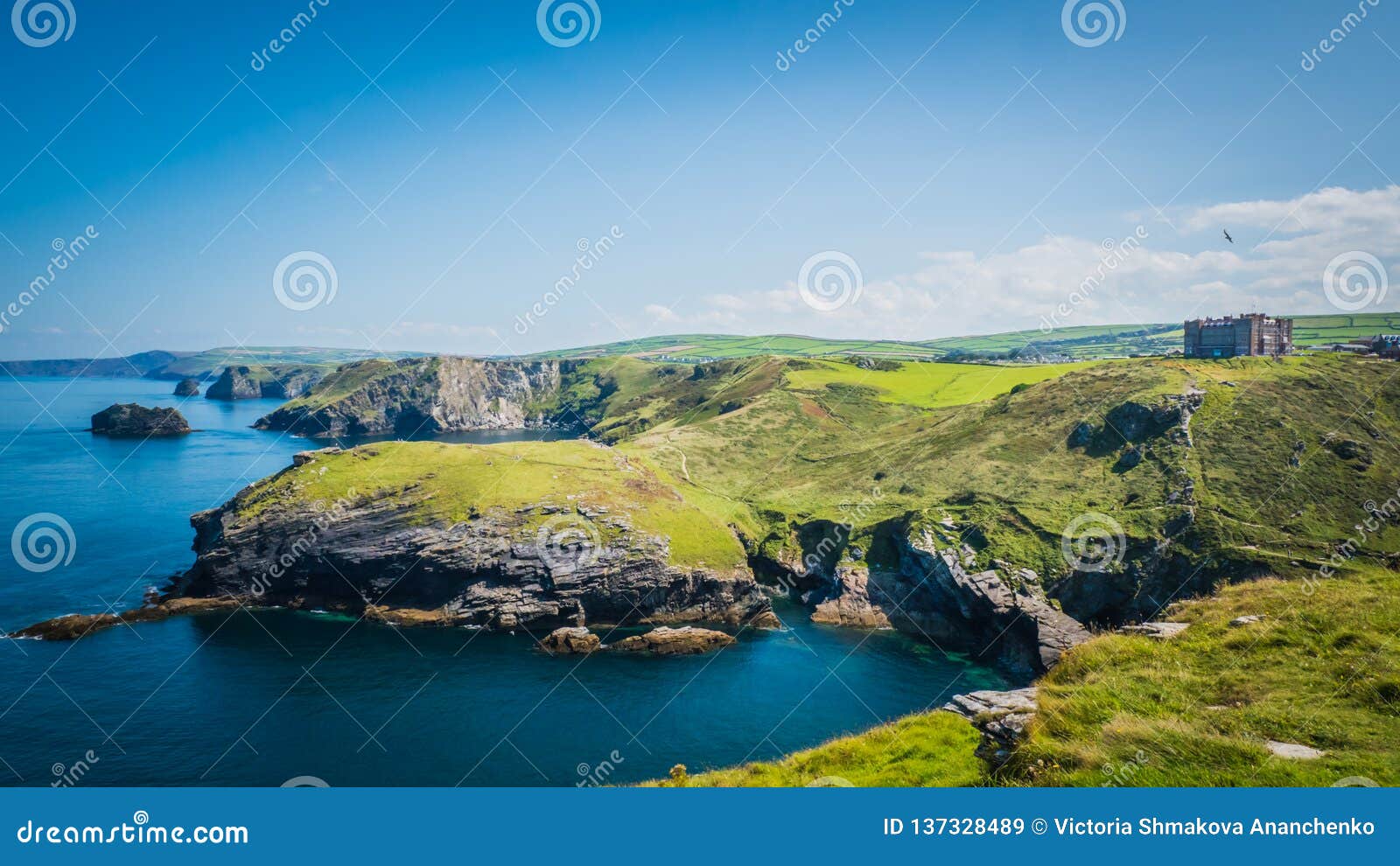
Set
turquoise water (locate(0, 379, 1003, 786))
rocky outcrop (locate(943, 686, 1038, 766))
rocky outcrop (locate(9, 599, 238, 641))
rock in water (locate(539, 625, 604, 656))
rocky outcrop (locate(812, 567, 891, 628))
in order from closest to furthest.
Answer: rocky outcrop (locate(943, 686, 1038, 766)), turquoise water (locate(0, 379, 1003, 786)), rocky outcrop (locate(9, 599, 238, 641)), rock in water (locate(539, 625, 604, 656)), rocky outcrop (locate(812, 567, 891, 628))

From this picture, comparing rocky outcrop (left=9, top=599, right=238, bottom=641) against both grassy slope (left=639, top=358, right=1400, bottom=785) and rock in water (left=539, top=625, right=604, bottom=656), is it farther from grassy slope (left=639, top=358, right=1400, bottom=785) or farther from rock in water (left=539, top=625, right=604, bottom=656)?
grassy slope (left=639, top=358, right=1400, bottom=785)

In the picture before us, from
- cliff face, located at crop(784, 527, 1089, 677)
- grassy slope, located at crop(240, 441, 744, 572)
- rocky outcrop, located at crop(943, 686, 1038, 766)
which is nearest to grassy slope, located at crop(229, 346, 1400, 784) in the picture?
grassy slope, located at crop(240, 441, 744, 572)

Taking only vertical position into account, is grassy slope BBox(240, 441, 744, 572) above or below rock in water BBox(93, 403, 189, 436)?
below

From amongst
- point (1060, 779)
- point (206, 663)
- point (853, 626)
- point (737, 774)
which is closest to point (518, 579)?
point (206, 663)

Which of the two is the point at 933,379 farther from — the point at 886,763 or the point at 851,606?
the point at 886,763

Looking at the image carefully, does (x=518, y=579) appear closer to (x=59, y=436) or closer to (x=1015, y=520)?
(x=1015, y=520)

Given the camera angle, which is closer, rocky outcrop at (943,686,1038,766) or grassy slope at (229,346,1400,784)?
grassy slope at (229,346,1400,784)

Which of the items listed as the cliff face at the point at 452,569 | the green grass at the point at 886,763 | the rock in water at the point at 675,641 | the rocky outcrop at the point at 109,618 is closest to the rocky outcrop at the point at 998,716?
the green grass at the point at 886,763

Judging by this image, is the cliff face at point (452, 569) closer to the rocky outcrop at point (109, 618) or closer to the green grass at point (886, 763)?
the rocky outcrop at point (109, 618)

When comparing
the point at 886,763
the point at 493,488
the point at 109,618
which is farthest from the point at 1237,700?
the point at 109,618
